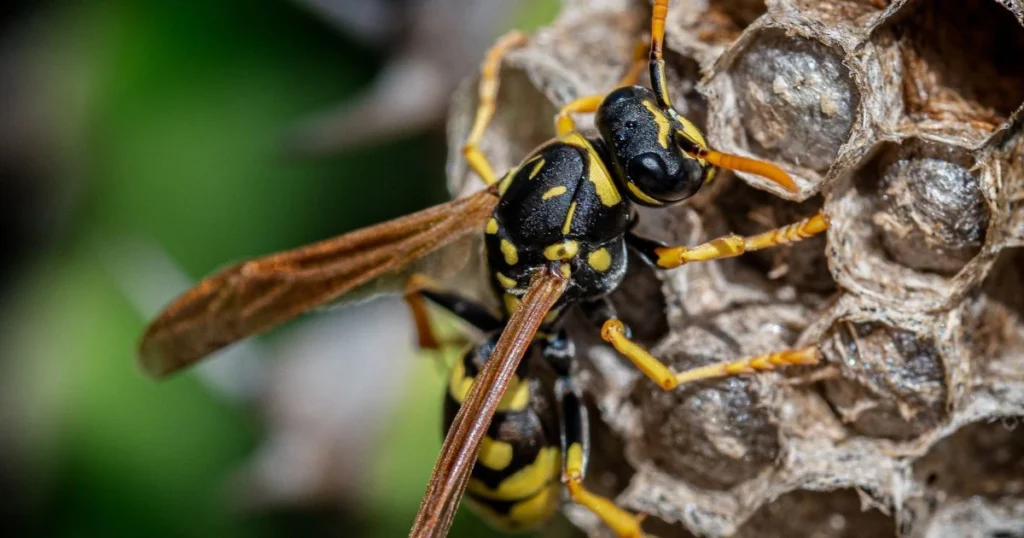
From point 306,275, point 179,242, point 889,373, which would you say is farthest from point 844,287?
point 179,242

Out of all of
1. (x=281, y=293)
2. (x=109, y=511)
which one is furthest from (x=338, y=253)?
(x=109, y=511)

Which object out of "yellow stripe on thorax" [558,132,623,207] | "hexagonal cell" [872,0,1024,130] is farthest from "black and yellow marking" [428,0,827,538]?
"hexagonal cell" [872,0,1024,130]

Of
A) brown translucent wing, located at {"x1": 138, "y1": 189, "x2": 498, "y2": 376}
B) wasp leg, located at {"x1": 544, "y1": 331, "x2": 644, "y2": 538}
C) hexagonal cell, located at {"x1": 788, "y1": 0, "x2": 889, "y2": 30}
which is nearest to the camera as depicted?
hexagonal cell, located at {"x1": 788, "y1": 0, "x2": 889, "y2": 30}

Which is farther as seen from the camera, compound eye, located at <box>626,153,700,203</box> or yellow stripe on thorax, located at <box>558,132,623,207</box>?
yellow stripe on thorax, located at <box>558,132,623,207</box>

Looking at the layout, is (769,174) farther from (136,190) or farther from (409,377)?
(136,190)

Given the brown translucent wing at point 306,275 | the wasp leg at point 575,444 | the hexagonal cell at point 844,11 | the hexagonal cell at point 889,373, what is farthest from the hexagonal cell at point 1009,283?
the brown translucent wing at point 306,275

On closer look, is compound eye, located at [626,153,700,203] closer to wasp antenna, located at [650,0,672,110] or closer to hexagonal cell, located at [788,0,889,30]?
wasp antenna, located at [650,0,672,110]
